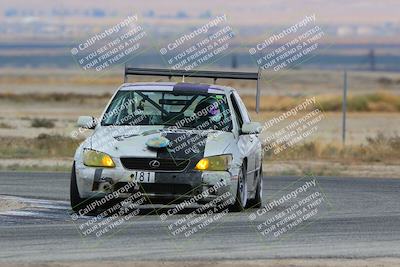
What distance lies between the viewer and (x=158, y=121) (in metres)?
16.6

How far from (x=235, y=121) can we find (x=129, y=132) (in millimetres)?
1542

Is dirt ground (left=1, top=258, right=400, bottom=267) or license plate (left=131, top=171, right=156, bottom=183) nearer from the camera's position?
dirt ground (left=1, top=258, right=400, bottom=267)

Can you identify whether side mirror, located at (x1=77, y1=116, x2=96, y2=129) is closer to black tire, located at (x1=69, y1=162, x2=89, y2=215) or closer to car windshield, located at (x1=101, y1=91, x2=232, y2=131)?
car windshield, located at (x1=101, y1=91, x2=232, y2=131)

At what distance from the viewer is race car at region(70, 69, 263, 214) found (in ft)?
50.9

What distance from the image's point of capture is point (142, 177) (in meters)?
15.5

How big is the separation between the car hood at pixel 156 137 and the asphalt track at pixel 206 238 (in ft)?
2.47

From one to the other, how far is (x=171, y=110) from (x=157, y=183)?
5.41ft

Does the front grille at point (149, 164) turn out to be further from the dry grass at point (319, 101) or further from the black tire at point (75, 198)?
the dry grass at point (319, 101)

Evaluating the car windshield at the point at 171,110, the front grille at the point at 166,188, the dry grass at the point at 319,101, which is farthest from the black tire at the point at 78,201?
the dry grass at the point at 319,101

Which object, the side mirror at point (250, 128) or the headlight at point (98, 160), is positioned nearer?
the headlight at point (98, 160)

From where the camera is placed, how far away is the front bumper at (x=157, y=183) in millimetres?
15492

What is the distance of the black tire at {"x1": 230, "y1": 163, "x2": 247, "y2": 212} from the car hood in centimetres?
38

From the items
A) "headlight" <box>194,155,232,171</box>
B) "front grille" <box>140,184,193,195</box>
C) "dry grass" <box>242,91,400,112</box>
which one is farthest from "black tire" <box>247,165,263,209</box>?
"dry grass" <box>242,91,400,112</box>

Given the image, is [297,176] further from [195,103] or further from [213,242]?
[213,242]
